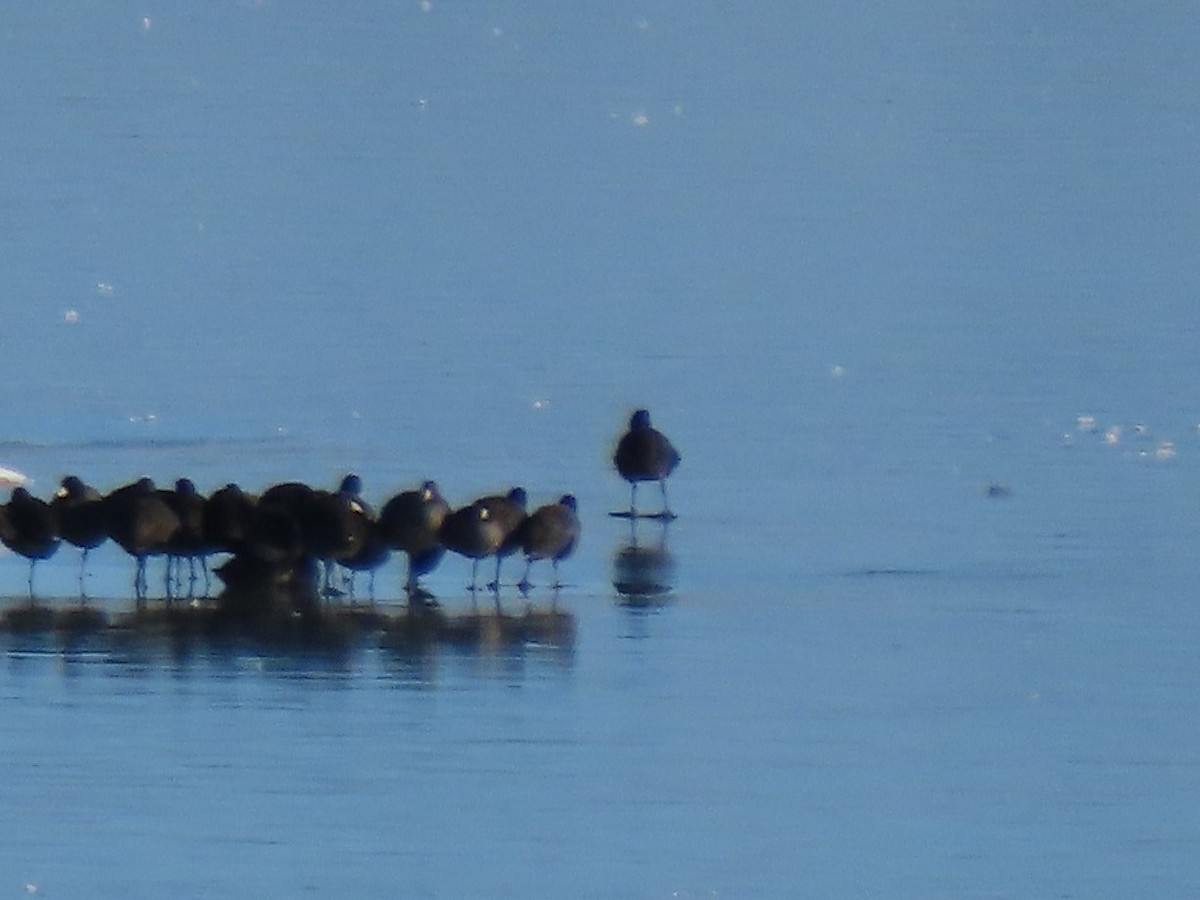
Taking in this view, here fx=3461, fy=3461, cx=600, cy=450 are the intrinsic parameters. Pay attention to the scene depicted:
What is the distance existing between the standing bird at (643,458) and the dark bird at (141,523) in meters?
2.75

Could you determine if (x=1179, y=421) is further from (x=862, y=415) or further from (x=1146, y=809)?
(x=1146, y=809)

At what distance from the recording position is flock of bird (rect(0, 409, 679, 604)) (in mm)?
13078

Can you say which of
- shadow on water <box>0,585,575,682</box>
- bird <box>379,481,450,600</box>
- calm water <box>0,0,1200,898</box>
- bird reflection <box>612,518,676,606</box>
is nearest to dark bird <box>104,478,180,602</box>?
calm water <box>0,0,1200,898</box>

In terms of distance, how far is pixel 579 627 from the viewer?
40.7 ft

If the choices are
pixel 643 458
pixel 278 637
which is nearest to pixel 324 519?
pixel 278 637

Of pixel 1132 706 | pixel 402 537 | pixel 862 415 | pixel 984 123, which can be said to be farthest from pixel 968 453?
pixel 984 123

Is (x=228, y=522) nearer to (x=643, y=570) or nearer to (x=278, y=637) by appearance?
(x=278, y=637)

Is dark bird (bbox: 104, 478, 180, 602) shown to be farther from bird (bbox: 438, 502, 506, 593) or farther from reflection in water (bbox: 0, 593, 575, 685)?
bird (bbox: 438, 502, 506, 593)

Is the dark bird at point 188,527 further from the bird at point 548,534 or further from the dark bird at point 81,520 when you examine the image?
the bird at point 548,534

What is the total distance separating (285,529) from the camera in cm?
1309

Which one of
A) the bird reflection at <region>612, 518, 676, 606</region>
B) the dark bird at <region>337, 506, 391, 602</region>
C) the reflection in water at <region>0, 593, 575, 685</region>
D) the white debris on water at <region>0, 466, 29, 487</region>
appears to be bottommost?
the reflection in water at <region>0, 593, 575, 685</region>

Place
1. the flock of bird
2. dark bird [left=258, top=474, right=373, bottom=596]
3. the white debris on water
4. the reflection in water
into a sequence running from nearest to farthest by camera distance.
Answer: the reflection in water, dark bird [left=258, top=474, right=373, bottom=596], the flock of bird, the white debris on water

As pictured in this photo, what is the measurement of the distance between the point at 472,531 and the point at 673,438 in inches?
186


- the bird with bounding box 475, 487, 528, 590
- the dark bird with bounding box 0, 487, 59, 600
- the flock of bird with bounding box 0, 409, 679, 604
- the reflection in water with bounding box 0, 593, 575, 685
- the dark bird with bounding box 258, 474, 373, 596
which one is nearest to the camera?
the reflection in water with bounding box 0, 593, 575, 685
